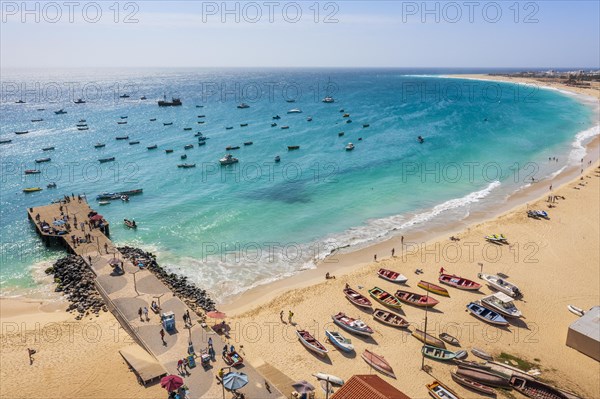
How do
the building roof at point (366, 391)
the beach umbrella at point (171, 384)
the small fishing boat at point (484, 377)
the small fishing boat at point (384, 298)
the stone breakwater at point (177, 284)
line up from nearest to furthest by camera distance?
the building roof at point (366, 391) < the beach umbrella at point (171, 384) < the small fishing boat at point (484, 377) < the small fishing boat at point (384, 298) < the stone breakwater at point (177, 284)

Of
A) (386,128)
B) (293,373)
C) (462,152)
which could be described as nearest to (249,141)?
(386,128)

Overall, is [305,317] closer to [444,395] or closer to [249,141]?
[444,395]

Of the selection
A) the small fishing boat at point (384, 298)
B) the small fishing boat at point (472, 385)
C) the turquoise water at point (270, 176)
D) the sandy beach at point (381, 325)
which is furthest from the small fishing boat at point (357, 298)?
the small fishing boat at point (472, 385)

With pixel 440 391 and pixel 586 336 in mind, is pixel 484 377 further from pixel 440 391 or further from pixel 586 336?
pixel 586 336

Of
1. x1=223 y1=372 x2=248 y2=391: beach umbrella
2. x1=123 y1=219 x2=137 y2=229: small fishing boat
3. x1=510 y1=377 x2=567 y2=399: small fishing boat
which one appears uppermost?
x1=123 y1=219 x2=137 y2=229: small fishing boat

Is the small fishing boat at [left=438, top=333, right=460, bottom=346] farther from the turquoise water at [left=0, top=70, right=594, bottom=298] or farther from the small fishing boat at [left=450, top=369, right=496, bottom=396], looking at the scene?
the turquoise water at [left=0, top=70, right=594, bottom=298]

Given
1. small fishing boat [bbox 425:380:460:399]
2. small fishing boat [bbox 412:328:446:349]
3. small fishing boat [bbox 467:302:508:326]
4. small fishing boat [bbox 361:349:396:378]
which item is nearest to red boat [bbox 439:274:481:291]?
small fishing boat [bbox 467:302:508:326]

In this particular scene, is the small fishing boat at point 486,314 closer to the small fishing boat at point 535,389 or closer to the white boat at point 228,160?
the small fishing boat at point 535,389
